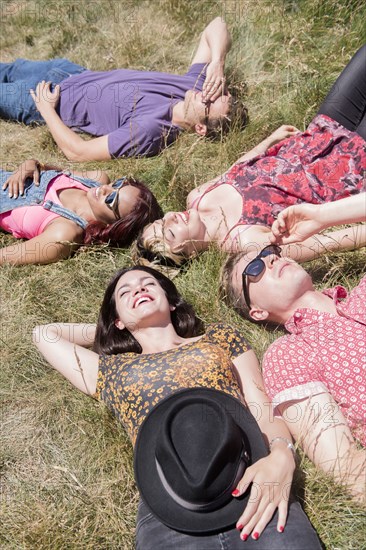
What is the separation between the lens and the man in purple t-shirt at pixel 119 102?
475 cm

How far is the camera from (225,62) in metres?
5.45

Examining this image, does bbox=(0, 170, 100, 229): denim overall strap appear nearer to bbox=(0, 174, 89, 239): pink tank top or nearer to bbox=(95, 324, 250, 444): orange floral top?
bbox=(0, 174, 89, 239): pink tank top

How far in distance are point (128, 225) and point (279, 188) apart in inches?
43.1

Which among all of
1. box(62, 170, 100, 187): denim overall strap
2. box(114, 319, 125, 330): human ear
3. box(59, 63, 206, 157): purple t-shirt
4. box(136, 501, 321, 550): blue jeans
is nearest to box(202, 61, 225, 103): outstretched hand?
box(59, 63, 206, 157): purple t-shirt

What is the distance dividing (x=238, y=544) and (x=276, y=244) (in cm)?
177

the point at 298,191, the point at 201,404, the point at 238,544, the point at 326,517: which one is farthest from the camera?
the point at 298,191

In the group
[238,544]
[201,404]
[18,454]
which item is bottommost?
[18,454]

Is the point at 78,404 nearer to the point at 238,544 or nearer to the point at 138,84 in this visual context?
the point at 238,544

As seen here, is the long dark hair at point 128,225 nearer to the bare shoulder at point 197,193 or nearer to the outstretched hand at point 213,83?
the bare shoulder at point 197,193

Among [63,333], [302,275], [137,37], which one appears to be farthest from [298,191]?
[137,37]

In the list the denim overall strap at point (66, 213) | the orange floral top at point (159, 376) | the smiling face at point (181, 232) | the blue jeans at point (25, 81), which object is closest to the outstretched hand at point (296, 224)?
the smiling face at point (181, 232)

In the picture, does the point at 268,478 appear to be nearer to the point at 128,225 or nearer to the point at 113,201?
the point at 128,225

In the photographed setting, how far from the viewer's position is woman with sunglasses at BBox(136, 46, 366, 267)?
393 cm

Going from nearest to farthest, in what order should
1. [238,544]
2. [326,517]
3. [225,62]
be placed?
[238,544]
[326,517]
[225,62]
